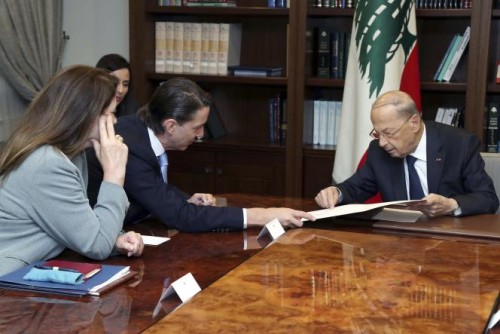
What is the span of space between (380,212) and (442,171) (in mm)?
400

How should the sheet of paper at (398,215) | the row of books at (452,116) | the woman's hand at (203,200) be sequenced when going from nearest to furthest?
the sheet of paper at (398,215)
the woman's hand at (203,200)
the row of books at (452,116)

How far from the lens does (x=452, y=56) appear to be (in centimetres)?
453

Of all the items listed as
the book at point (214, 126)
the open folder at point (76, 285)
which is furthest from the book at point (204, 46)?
the open folder at point (76, 285)

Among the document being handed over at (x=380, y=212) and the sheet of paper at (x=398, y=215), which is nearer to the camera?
the document being handed over at (x=380, y=212)

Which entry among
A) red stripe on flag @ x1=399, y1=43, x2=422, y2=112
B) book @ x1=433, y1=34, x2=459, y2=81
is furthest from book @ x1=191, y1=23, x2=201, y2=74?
book @ x1=433, y1=34, x2=459, y2=81

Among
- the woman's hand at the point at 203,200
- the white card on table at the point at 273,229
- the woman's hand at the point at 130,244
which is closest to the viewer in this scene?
the woman's hand at the point at 130,244

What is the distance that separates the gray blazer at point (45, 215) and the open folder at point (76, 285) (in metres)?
0.12

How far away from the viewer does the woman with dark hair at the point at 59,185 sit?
2148mm

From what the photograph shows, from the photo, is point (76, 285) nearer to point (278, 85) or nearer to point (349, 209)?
point (349, 209)

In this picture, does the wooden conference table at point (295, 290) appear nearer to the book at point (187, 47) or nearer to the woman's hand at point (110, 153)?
the woman's hand at point (110, 153)

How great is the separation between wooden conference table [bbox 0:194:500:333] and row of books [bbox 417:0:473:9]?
224 cm

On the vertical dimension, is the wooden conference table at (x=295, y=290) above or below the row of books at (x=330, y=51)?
below

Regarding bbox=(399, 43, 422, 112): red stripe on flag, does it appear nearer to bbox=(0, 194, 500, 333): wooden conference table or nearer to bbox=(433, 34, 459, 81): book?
bbox=(433, 34, 459, 81): book

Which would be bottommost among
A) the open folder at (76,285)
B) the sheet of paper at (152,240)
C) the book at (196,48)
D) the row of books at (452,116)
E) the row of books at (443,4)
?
the sheet of paper at (152,240)
